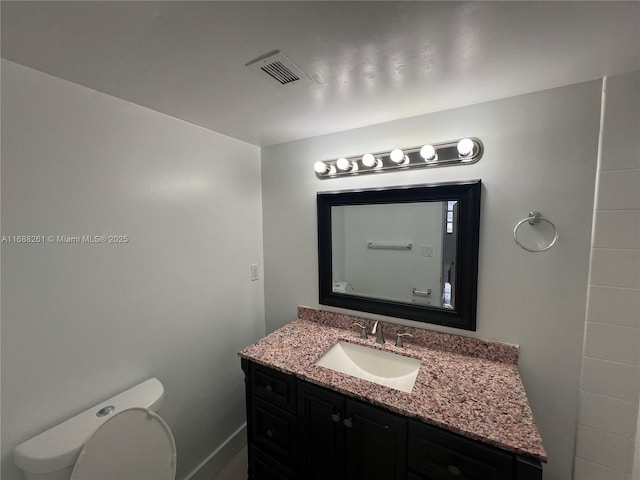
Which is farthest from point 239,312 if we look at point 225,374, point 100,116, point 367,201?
point 100,116

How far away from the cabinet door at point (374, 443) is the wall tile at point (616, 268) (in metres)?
1.01

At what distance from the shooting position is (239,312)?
6.13 feet

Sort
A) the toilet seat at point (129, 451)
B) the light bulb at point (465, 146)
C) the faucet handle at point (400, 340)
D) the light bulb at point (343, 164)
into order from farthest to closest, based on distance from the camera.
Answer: the light bulb at point (343, 164)
the faucet handle at point (400, 340)
the light bulb at point (465, 146)
the toilet seat at point (129, 451)

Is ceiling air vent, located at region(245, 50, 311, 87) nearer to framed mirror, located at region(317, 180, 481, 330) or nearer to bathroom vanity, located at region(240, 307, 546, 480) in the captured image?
framed mirror, located at region(317, 180, 481, 330)

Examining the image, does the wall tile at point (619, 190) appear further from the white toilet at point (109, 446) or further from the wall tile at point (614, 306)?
the white toilet at point (109, 446)

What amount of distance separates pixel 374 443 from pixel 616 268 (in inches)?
48.2

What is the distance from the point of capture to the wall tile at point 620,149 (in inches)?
39.8

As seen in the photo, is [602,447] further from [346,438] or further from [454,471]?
[346,438]

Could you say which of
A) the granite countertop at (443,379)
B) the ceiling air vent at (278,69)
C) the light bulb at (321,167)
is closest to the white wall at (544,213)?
the granite countertop at (443,379)

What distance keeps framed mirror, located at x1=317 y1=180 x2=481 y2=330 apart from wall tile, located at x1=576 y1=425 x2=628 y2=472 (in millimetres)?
586

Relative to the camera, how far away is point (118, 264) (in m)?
1.21

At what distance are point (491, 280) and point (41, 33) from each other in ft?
6.38

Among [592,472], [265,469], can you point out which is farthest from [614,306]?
[265,469]

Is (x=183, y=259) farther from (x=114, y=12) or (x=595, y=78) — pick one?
(x=595, y=78)
